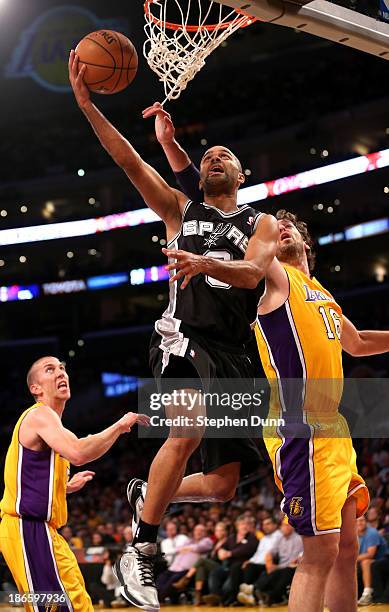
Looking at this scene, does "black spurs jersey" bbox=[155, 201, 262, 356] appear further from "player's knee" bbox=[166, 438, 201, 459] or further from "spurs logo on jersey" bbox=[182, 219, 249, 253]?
"player's knee" bbox=[166, 438, 201, 459]

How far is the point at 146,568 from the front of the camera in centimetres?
422

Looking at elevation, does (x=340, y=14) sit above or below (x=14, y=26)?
below

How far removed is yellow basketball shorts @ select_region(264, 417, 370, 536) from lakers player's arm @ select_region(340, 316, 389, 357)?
0.94 m

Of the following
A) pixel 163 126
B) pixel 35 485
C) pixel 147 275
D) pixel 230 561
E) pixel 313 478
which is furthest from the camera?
pixel 147 275

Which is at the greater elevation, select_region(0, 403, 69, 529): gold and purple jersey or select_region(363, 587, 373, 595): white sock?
select_region(0, 403, 69, 529): gold and purple jersey

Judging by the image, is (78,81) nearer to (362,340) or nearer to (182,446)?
(182,446)

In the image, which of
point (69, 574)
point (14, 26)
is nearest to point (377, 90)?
point (14, 26)

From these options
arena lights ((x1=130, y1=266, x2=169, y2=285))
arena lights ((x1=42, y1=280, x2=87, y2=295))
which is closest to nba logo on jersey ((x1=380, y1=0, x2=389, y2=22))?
arena lights ((x1=130, y1=266, x2=169, y2=285))

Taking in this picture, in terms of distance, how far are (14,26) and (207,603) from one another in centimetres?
2164

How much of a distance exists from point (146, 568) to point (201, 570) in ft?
24.0

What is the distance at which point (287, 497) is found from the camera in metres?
4.60

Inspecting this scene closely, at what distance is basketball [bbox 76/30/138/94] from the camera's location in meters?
4.81

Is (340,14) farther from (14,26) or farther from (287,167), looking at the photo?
(14,26)

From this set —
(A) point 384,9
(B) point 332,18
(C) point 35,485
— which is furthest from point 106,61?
(C) point 35,485
